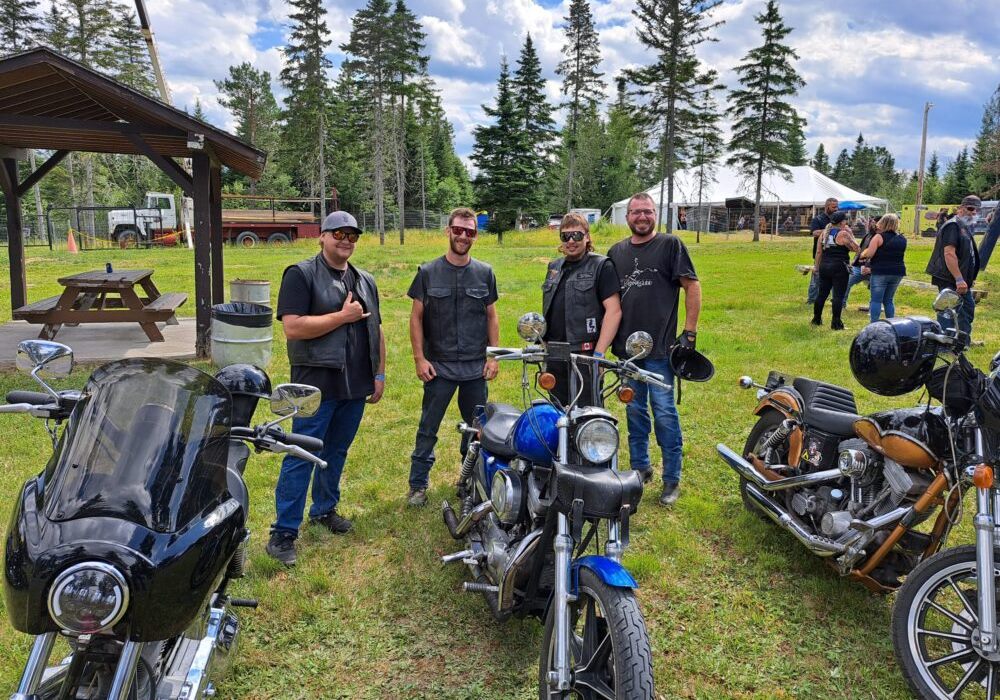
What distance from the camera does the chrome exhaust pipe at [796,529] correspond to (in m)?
3.17

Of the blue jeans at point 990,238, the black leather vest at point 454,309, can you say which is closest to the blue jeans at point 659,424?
the black leather vest at point 454,309

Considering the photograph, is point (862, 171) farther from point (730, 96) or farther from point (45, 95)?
point (45, 95)

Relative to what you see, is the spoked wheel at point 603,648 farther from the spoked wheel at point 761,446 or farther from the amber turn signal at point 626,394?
the spoked wheel at point 761,446

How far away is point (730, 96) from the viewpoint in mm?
34219

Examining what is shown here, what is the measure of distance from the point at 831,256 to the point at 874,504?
7.47m

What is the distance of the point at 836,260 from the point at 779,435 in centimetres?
676

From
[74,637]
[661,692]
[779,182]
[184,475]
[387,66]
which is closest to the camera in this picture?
[74,637]

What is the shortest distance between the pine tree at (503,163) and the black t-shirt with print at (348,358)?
3131 centimetres

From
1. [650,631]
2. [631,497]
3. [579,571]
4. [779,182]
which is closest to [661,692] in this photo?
[650,631]

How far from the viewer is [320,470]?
4.07 meters

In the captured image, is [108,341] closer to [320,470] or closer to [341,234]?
[320,470]

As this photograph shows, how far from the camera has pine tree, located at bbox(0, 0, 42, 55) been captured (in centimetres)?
2905

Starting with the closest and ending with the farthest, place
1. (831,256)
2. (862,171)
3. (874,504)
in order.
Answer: (874,504) < (831,256) < (862,171)

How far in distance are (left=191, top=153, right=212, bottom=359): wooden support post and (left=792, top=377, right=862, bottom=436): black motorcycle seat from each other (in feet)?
22.3
